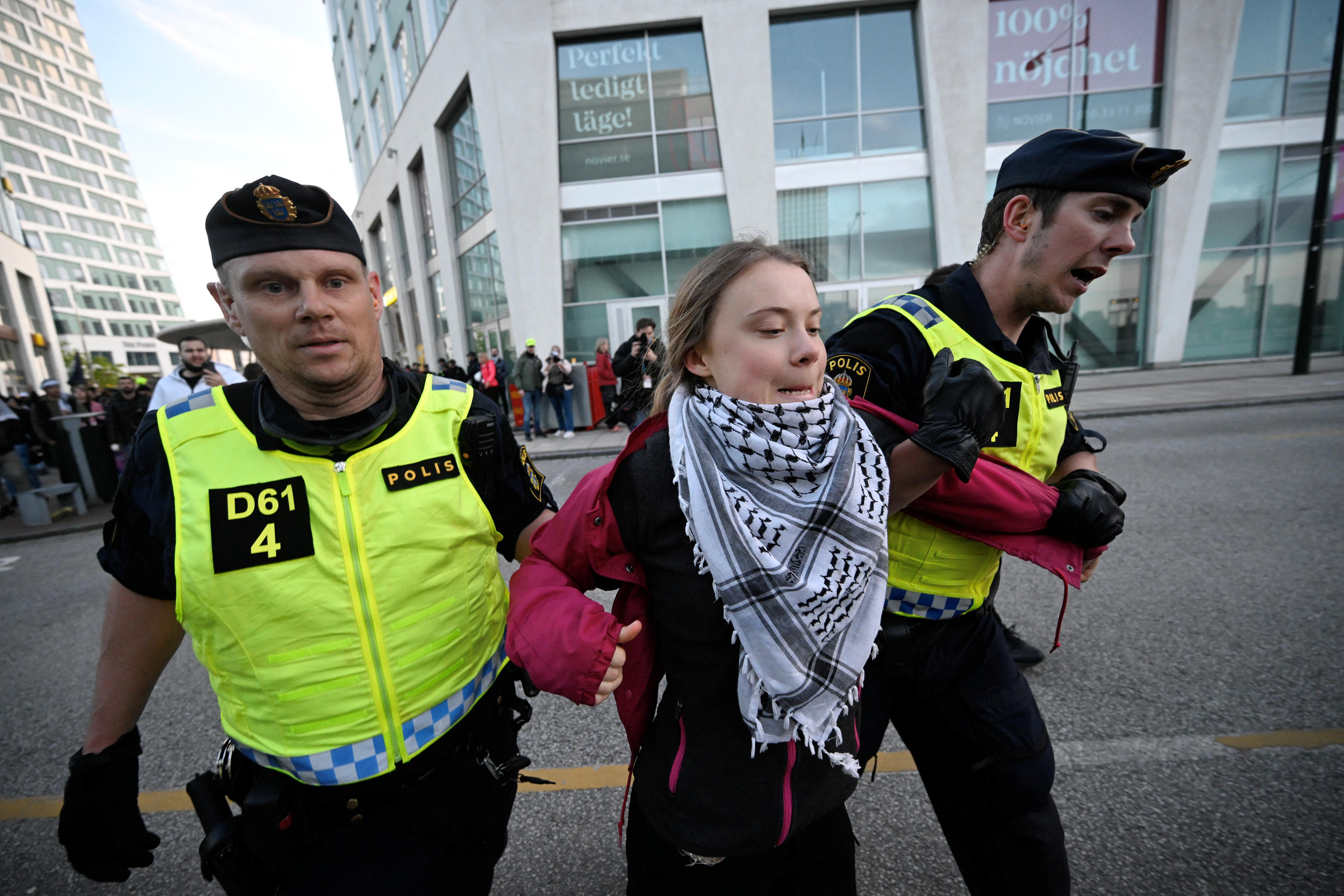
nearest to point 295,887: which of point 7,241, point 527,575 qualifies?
point 527,575

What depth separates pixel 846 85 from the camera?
12.6m

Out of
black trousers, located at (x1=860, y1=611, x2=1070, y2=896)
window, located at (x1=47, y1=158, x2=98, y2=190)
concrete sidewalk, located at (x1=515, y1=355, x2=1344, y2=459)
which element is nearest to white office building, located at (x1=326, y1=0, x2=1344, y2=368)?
concrete sidewalk, located at (x1=515, y1=355, x2=1344, y2=459)

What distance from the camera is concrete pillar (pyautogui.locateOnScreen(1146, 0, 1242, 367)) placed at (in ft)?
39.3

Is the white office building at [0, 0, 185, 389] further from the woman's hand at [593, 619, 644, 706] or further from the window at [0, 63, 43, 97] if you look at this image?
the woman's hand at [593, 619, 644, 706]

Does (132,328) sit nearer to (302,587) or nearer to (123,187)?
(123,187)

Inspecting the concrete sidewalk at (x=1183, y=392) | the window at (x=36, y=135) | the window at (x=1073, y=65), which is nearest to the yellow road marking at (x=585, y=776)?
the concrete sidewalk at (x=1183, y=392)

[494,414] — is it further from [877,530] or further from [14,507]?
[14,507]

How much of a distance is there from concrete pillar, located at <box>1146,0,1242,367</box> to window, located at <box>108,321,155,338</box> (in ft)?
296

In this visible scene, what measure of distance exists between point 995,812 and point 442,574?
148 cm

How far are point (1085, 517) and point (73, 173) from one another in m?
97.7

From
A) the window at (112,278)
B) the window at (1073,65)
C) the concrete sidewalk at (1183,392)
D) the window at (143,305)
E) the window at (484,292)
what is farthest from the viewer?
the window at (143,305)

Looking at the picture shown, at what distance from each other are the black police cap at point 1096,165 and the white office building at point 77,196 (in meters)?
76.6

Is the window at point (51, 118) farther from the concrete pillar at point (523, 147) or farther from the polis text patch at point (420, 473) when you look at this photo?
the polis text patch at point (420, 473)

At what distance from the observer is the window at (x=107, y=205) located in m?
66.8
